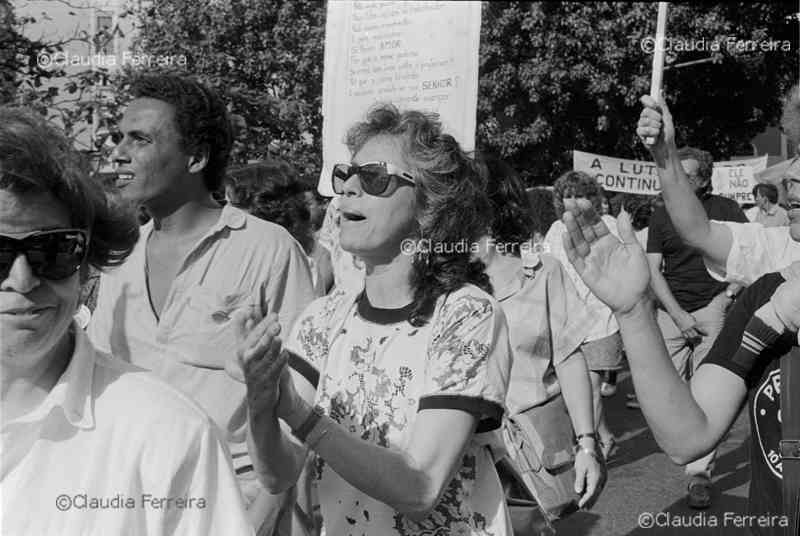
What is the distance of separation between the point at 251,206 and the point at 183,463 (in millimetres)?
3082

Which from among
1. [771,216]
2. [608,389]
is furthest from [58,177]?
[771,216]

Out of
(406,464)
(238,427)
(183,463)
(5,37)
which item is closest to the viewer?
(183,463)

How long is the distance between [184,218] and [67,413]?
1.73 meters

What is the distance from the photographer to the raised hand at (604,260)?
6.63 feet

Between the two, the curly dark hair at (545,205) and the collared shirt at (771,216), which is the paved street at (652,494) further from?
the collared shirt at (771,216)

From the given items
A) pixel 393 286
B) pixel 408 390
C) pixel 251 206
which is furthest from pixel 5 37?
pixel 408 390

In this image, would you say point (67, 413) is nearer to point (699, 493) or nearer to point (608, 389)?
point (699, 493)

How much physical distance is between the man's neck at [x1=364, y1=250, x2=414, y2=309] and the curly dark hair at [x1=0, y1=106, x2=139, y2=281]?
2.36 feet

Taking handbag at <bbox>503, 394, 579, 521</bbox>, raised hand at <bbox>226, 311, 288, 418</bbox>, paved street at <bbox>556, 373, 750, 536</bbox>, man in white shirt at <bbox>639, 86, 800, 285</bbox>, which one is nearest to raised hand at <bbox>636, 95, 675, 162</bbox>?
man in white shirt at <bbox>639, 86, 800, 285</bbox>

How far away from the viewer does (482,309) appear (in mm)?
2299

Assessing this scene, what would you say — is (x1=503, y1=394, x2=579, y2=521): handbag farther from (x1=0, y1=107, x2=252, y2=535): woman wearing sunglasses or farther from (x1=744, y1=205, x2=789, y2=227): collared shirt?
(x1=744, y1=205, x2=789, y2=227): collared shirt

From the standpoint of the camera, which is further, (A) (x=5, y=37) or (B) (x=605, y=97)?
(B) (x=605, y=97)

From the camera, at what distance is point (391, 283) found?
2416 millimetres

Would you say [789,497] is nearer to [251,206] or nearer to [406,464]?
[406,464]
